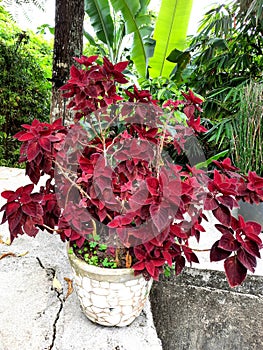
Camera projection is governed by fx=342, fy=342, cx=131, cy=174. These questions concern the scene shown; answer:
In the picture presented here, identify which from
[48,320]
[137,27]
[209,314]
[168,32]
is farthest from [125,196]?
[168,32]

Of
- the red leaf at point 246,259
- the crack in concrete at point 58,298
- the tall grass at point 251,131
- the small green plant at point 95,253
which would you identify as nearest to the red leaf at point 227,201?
the red leaf at point 246,259

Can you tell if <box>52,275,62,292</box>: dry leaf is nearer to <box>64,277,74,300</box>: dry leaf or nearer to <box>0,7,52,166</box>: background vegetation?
<box>64,277,74,300</box>: dry leaf

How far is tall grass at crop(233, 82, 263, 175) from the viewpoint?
1.83 meters

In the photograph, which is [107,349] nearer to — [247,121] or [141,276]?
[141,276]

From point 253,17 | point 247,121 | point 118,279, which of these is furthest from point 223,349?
point 253,17

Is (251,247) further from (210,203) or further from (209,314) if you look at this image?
(209,314)

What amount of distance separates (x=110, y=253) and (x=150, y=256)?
0.66 feet

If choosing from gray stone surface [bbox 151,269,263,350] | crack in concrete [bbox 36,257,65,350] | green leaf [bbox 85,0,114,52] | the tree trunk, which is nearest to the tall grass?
gray stone surface [bbox 151,269,263,350]

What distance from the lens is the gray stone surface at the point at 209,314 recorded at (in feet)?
4.69

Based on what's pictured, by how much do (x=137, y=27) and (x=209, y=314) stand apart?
2.42 metres

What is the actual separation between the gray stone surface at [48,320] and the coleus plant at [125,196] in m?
0.24

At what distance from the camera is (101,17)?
114 inches

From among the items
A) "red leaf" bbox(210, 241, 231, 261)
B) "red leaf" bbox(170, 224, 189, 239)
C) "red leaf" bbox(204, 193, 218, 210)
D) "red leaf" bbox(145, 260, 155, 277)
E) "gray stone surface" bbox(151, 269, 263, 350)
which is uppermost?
"red leaf" bbox(204, 193, 218, 210)

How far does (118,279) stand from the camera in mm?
973
